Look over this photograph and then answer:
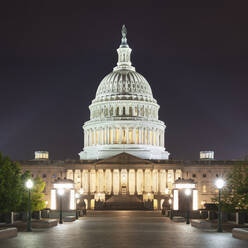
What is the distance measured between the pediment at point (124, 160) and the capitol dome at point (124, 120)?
12151 millimetres

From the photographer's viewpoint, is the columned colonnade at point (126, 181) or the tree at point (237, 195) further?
the columned colonnade at point (126, 181)

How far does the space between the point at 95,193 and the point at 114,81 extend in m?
42.6

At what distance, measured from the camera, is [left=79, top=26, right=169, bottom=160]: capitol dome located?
555 ft

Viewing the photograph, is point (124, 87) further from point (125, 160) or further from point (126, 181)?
point (126, 181)

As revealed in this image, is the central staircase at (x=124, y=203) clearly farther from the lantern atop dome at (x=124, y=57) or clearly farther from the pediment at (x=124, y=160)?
the lantern atop dome at (x=124, y=57)

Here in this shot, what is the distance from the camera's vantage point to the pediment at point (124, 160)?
153125 mm

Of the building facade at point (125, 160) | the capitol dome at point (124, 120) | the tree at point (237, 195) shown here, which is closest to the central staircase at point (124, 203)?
the building facade at point (125, 160)

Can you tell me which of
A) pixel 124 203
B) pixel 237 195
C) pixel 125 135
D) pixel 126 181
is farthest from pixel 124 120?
pixel 237 195

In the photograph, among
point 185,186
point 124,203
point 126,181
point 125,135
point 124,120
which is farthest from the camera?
point 125,135

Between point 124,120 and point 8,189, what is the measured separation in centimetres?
11164

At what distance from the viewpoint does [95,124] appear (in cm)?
17350

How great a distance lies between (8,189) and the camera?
193 ft

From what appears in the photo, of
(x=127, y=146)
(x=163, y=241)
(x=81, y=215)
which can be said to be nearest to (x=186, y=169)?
(x=127, y=146)

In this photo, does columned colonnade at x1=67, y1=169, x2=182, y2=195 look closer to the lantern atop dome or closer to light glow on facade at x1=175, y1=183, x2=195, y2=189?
the lantern atop dome
